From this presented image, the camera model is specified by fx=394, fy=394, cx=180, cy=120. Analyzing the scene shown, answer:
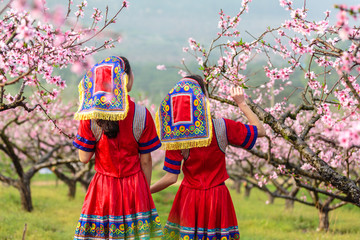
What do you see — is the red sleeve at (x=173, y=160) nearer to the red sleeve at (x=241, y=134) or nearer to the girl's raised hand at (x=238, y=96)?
the red sleeve at (x=241, y=134)

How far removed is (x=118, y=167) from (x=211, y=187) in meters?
0.84

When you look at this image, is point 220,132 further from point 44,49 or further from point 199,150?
point 44,49

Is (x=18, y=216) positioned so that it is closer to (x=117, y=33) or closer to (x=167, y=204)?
(x=167, y=204)

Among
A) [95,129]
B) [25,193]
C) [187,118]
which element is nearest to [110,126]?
[95,129]

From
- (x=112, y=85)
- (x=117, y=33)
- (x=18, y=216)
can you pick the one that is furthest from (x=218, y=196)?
(x=18, y=216)

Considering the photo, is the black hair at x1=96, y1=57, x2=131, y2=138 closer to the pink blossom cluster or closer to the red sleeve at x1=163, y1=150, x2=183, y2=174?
the red sleeve at x1=163, y1=150, x2=183, y2=174

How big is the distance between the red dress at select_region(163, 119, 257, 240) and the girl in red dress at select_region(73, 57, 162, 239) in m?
0.29

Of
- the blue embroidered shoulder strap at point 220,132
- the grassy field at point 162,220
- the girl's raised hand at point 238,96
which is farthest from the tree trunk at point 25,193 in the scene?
the girl's raised hand at point 238,96

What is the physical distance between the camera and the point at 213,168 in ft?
11.5

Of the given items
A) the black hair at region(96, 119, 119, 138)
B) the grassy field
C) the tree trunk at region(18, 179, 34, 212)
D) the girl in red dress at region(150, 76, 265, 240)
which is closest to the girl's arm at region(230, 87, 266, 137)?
the girl in red dress at region(150, 76, 265, 240)

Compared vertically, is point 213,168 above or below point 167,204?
above

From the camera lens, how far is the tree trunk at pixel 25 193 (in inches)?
378

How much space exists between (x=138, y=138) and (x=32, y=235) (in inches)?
179

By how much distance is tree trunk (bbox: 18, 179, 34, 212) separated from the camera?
31.5 ft
